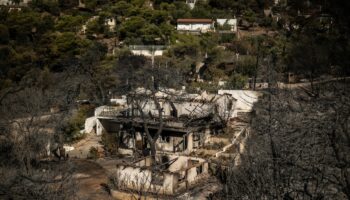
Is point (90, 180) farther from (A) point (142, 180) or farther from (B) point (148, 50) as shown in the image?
(B) point (148, 50)

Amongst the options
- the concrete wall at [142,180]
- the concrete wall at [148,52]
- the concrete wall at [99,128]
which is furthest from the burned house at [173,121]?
the concrete wall at [148,52]

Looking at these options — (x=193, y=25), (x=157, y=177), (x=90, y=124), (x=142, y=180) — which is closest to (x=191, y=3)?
(x=193, y=25)

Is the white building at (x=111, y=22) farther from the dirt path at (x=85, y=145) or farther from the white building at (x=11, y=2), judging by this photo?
the dirt path at (x=85, y=145)

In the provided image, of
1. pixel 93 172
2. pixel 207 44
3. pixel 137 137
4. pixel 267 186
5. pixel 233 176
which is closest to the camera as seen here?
pixel 267 186

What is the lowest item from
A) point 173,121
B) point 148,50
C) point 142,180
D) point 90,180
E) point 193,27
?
point 90,180

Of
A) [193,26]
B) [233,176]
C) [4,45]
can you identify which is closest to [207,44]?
[193,26]

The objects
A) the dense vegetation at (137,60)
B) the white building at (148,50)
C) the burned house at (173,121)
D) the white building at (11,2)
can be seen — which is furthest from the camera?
the white building at (11,2)

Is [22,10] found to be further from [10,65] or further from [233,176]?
[233,176]
